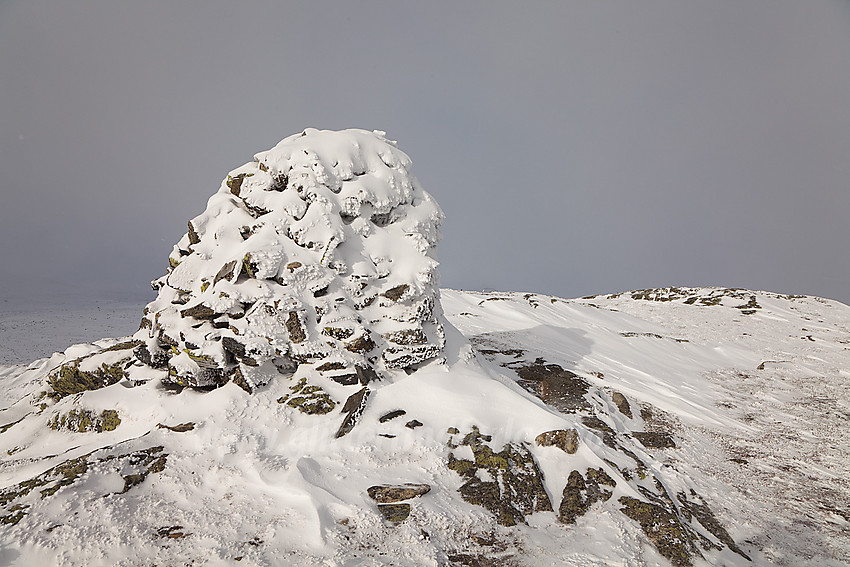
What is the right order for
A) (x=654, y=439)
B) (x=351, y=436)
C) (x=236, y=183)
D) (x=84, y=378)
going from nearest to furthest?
(x=351, y=436)
(x=84, y=378)
(x=654, y=439)
(x=236, y=183)

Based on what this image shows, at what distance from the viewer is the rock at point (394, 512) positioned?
849cm

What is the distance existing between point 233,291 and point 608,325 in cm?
3067

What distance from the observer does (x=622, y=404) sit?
16312 millimetres

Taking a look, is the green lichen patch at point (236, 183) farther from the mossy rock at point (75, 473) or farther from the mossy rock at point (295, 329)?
the mossy rock at point (75, 473)

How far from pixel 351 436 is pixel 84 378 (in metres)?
10.6

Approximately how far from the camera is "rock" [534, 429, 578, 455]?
1139 cm

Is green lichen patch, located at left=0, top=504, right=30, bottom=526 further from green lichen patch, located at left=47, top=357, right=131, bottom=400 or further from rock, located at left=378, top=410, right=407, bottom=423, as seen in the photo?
rock, located at left=378, top=410, right=407, bottom=423

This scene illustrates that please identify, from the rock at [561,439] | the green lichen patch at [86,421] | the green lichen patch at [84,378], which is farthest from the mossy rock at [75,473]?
the rock at [561,439]

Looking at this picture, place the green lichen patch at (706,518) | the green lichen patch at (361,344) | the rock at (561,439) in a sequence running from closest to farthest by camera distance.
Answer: the green lichen patch at (706,518), the rock at (561,439), the green lichen patch at (361,344)

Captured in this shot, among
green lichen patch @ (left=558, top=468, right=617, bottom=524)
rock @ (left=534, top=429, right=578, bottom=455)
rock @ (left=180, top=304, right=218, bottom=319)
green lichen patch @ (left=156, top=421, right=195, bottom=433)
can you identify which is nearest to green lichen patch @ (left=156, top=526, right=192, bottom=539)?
green lichen patch @ (left=156, top=421, right=195, bottom=433)

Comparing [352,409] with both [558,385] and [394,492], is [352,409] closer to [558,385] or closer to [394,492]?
[394,492]

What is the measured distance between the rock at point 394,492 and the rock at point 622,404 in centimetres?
1034

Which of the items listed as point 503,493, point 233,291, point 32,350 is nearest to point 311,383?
point 233,291

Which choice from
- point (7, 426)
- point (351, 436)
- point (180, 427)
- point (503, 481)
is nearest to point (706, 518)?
point (503, 481)
